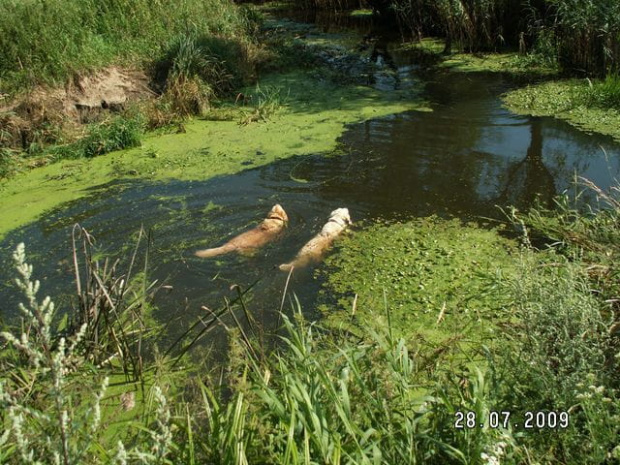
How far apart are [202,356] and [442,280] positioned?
179 centimetres

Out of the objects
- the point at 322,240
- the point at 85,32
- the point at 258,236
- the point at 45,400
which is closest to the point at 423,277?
the point at 322,240

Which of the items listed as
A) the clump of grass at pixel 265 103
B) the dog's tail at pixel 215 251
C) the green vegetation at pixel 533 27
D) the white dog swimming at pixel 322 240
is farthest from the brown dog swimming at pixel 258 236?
the green vegetation at pixel 533 27

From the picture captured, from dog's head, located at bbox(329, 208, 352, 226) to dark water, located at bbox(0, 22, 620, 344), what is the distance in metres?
0.19

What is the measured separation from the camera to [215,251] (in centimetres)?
466

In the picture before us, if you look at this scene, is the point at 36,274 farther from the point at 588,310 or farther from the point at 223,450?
the point at 588,310

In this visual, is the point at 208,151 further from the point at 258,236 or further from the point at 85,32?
the point at 85,32

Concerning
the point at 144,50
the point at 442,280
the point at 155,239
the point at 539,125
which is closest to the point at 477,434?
the point at 442,280

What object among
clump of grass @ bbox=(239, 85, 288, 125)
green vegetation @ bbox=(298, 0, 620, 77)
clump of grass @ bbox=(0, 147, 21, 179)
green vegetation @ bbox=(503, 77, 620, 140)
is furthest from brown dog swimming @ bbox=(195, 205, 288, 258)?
green vegetation @ bbox=(298, 0, 620, 77)

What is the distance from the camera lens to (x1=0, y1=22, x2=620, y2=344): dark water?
4340mm

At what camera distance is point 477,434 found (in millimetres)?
2117

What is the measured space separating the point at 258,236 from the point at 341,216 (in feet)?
2.43

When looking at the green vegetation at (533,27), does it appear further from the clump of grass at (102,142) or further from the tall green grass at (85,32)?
the clump of grass at (102,142)

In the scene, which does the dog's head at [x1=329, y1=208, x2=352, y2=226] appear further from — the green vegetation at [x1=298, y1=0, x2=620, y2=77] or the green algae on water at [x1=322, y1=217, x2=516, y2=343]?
the green vegetation at [x1=298, y1=0, x2=620, y2=77]

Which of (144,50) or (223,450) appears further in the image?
(144,50)
